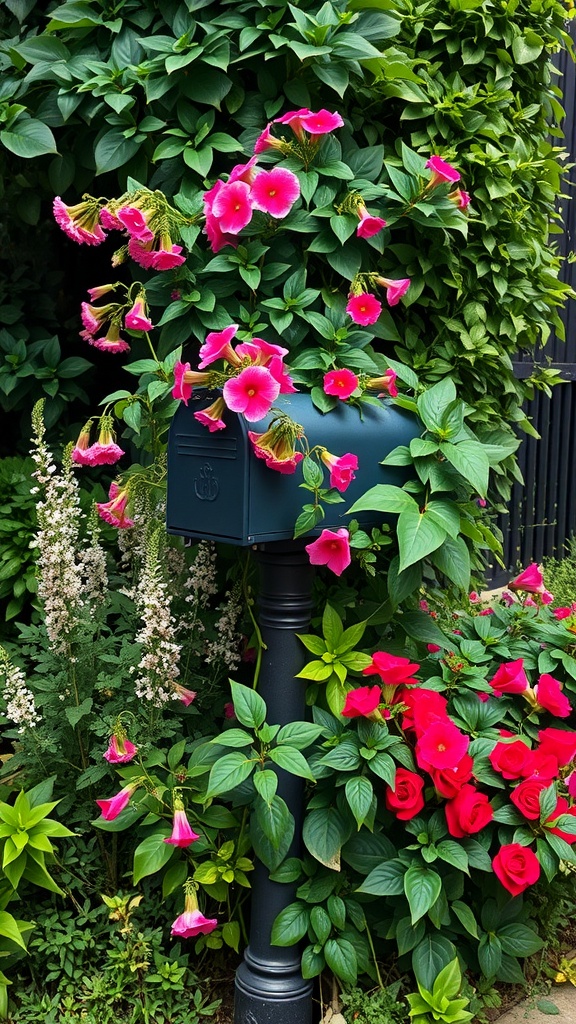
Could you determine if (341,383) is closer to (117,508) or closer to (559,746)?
(117,508)

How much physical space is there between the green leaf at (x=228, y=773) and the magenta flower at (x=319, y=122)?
1.35m

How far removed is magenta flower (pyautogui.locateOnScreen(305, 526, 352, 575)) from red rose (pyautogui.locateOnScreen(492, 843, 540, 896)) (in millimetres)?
645

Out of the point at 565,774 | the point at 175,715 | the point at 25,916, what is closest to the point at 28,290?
the point at 175,715

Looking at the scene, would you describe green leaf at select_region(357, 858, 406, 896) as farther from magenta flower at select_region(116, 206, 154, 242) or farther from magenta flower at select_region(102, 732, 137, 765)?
magenta flower at select_region(116, 206, 154, 242)

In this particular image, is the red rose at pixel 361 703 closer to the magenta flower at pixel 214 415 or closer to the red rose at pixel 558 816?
the red rose at pixel 558 816

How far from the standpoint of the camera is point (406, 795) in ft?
5.78

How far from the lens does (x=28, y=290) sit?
3.16 metres

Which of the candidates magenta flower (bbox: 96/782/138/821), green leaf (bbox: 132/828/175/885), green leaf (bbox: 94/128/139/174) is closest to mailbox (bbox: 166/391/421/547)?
magenta flower (bbox: 96/782/138/821)

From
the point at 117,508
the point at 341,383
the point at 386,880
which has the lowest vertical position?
the point at 386,880

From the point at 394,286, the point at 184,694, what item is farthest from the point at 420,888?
→ the point at 394,286

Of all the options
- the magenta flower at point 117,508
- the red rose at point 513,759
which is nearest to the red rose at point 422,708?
the red rose at point 513,759

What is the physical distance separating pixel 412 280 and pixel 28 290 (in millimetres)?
1494

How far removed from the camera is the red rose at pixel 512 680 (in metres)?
2.02

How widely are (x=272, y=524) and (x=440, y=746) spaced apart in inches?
22.2
